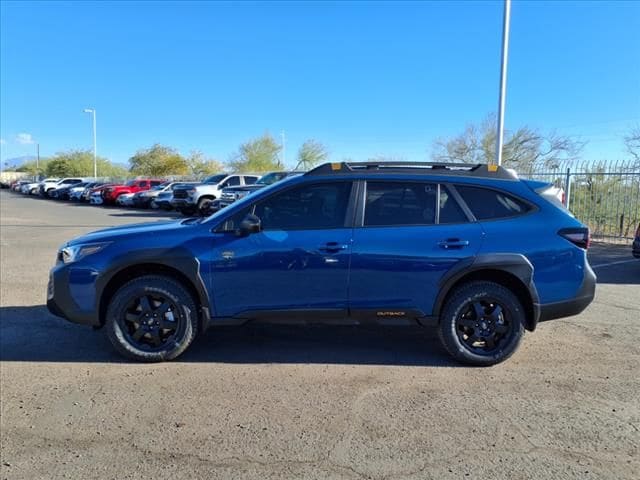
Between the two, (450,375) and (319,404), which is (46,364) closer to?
(319,404)

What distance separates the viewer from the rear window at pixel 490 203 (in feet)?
14.0

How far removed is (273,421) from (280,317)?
1.10 m

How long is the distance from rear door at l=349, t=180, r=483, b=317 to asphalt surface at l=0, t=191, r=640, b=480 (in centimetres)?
61

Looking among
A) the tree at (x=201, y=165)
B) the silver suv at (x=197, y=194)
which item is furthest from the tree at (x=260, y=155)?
the silver suv at (x=197, y=194)

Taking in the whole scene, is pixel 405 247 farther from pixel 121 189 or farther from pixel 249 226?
pixel 121 189

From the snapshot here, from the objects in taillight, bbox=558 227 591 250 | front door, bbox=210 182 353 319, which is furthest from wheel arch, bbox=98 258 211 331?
taillight, bbox=558 227 591 250

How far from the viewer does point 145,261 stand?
4.24m

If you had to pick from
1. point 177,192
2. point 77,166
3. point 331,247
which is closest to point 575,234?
point 331,247

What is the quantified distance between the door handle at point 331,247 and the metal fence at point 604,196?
11.2 m

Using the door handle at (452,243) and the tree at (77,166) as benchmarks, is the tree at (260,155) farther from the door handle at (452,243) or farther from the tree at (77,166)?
the door handle at (452,243)

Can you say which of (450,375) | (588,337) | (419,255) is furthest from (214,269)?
(588,337)

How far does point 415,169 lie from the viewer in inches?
177

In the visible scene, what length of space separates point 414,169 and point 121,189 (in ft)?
97.3

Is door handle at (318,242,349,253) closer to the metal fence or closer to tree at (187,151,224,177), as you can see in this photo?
the metal fence
